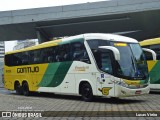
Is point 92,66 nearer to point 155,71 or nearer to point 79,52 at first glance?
point 79,52

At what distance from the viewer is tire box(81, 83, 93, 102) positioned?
16.2 meters

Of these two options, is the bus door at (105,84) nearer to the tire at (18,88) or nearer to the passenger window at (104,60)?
the passenger window at (104,60)

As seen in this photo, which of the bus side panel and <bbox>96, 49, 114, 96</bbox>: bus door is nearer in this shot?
<bbox>96, 49, 114, 96</bbox>: bus door

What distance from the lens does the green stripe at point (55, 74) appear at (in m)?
18.3

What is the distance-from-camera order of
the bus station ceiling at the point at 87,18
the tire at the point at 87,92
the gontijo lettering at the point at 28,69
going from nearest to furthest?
the tire at the point at 87,92, the gontijo lettering at the point at 28,69, the bus station ceiling at the point at 87,18

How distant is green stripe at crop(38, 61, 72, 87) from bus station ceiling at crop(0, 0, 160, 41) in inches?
647

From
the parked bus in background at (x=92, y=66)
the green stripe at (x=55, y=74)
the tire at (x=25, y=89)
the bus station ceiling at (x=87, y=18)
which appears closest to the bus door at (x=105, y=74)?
the parked bus in background at (x=92, y=66)

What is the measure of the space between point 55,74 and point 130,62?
5.42 m

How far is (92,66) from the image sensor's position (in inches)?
633

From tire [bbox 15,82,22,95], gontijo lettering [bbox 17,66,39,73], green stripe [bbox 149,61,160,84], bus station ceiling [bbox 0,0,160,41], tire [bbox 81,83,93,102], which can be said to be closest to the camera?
tire [bbox 81,83,93,102]

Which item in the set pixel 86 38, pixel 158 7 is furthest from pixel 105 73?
pixel 158 7

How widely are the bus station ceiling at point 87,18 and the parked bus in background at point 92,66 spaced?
49.8 feet

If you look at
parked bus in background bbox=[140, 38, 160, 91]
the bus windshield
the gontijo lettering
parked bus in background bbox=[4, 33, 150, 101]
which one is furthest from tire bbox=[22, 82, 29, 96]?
the bus windshield

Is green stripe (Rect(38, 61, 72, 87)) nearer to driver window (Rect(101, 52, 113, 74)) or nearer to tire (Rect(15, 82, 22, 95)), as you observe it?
driver window (Rect(101, 52, 113, 74))
